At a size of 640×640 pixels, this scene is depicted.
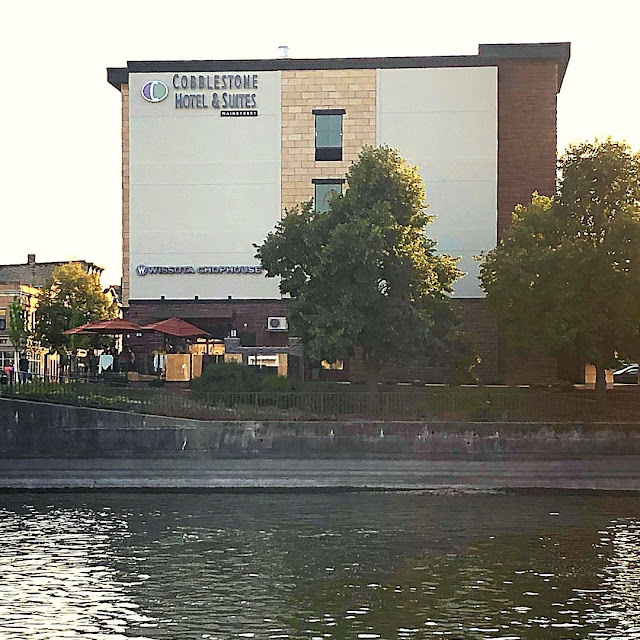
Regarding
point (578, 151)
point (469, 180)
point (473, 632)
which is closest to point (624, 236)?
point (578, 151)

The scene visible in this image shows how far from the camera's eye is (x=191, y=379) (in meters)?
52.3

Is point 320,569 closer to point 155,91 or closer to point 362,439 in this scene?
point 362,439

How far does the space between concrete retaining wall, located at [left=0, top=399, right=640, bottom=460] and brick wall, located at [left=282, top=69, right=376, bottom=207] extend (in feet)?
58.3

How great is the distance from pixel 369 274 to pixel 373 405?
5.13m

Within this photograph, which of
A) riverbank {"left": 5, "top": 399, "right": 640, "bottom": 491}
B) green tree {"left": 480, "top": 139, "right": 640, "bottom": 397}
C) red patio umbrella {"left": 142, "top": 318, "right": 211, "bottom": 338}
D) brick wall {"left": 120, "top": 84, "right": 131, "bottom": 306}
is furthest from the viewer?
brick wall {"left": 120, "top": 84, "right": 131, "bottom": 306}

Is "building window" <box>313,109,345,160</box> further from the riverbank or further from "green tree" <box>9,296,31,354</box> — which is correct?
"green tree" <box>9,296,31,354</box>

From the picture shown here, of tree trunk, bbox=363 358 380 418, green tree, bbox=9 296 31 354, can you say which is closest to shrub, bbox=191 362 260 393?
tree trunk, bbox=363 358 380 418

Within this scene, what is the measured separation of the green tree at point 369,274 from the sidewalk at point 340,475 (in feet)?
16.0

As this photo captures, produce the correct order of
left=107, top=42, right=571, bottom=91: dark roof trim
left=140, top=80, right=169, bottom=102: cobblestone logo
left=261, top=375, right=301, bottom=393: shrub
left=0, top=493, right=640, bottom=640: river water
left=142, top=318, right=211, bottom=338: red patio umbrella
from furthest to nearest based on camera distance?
left=140, top=80, right=169, bottom=102: cobblestone logo → left=107, top=42, right=571, bottom=91: dark roof trim → left=142, top=318, right=211, bottom=338: red patio umbrella → left=261, top=375, right=301, bottom=393: shrub → left=0, top=493, right=640, bottom=640: river water

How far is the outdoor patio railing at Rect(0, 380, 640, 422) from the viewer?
48.0m

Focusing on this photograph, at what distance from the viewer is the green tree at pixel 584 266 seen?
4775 centimetres

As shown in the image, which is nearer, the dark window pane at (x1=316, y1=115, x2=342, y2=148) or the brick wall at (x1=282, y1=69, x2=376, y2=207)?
the brick wall at (x1=282, y1=69, x2=376, y2=207)

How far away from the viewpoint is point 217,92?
61.6 meters

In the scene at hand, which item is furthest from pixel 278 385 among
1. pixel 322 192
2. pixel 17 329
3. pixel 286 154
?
pixel 17 329
